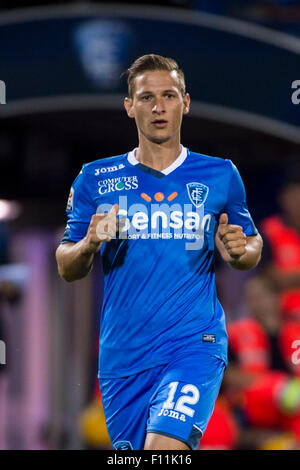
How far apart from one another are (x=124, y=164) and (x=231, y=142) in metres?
4.81

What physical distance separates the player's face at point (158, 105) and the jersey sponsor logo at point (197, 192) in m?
0.20

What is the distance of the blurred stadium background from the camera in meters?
7.07

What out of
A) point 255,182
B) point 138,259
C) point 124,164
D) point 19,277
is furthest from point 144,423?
point 255,182

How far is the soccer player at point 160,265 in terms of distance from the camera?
12.0 ft

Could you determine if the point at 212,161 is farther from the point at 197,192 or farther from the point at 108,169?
the point at 108,169

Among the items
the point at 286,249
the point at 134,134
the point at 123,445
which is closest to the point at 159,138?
the point at 123,445

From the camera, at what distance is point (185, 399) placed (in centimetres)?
358

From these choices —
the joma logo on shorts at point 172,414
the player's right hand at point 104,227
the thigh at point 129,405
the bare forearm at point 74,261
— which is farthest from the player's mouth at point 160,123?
the joma logo on shorts at point 172,414

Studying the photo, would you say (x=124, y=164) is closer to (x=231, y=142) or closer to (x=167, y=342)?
(x=167, y=342)

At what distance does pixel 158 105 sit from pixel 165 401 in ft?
3.56


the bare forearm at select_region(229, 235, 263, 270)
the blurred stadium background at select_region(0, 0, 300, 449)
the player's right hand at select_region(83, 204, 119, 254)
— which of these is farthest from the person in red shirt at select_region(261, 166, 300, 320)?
the player's right hand at select_region(83, 204, 119, 254)

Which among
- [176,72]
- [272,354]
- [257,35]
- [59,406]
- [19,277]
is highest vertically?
[257,35]

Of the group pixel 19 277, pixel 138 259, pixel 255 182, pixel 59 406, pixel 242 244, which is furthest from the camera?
pixel 59 406

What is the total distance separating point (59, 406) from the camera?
967 centimetres
